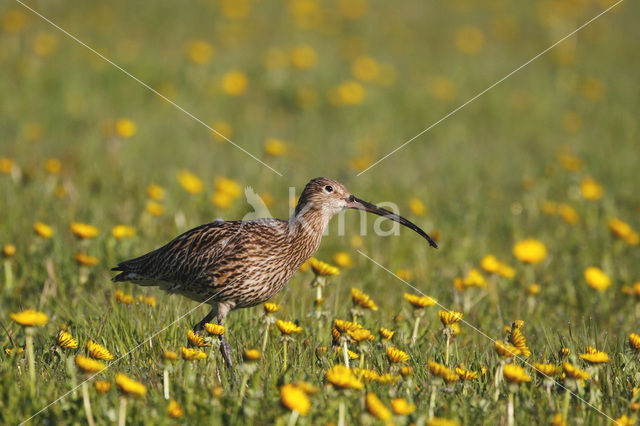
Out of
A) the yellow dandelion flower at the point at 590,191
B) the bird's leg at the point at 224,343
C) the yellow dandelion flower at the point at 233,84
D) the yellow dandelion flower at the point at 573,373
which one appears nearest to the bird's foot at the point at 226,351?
the bird's leg at the point at 224,343

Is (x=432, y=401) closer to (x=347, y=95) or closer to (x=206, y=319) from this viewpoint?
(x=206, y=319)

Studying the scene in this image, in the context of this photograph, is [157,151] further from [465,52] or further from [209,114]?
[465,52]

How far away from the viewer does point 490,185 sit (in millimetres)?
8438

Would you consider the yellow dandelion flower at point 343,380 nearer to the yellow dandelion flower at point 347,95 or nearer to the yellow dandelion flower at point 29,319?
the yellow dandelion flower at point 29,319

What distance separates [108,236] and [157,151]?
3.14 metres

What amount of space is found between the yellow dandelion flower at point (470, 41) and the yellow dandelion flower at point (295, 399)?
38.0 feet

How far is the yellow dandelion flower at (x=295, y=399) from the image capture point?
2551 mm

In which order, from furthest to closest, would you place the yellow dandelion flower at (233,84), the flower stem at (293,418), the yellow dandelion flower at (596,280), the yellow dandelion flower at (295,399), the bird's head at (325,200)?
1. the yellow dandelion flower at (233,84)
2. the yellow dandelion flower at (596,280)
3. the bird's head at (325,200)
4. the flower stem at (293,418)
5. the yellow dandelion flower at (295,399)

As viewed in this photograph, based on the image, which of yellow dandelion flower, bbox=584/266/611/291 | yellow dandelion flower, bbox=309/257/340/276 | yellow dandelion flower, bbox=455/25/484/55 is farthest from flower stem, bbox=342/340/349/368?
yellow dandelion flower, bbox=455/25/484/55

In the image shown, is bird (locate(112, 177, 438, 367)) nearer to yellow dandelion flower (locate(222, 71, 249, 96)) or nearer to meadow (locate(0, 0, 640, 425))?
meadow (locate(0, 0, 640, 425))

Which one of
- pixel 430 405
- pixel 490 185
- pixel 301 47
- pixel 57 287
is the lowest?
pixel 430 405

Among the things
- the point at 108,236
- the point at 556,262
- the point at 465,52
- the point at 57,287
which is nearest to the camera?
the point at 57,287

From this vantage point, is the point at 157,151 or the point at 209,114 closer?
the point at 157,151

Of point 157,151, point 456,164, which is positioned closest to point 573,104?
point 456,164
